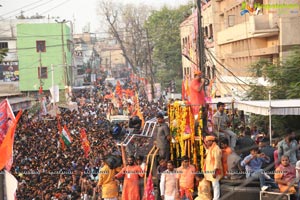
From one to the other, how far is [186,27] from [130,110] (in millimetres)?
15620

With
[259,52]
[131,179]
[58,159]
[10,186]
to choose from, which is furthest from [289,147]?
[259,52]

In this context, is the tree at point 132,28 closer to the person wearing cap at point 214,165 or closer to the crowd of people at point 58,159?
the crowd of people at point 58,159

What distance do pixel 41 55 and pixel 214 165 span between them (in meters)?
52.5

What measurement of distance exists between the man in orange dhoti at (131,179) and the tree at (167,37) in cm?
4967

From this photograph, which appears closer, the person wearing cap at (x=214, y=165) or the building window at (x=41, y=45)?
the person wearing cap at (x=214, y=165)

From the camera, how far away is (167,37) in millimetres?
62344

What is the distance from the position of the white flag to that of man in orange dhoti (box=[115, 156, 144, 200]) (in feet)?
7.97

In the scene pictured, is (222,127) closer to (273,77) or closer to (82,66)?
(273,77)

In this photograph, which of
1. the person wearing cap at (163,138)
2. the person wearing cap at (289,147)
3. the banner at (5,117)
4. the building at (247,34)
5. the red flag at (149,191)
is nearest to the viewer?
the person wearing cap at (289,147)

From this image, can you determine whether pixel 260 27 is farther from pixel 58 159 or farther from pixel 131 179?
pixel 131 179

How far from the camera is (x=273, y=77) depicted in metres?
20.2

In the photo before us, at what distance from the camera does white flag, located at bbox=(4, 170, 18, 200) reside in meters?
10.7

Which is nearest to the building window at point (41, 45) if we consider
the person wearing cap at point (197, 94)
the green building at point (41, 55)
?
the green building at point (41, 55)

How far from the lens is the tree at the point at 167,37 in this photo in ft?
204
